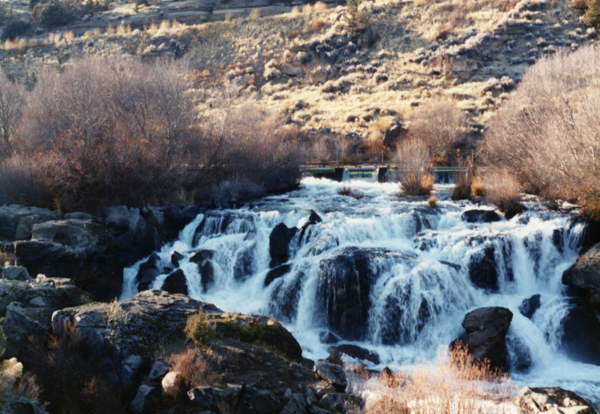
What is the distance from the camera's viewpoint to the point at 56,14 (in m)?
58.3

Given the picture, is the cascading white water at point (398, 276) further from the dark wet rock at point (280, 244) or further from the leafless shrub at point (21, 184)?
the leafless shrub at point (21, 184)

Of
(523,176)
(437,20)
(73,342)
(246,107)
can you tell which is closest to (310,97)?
(437,20)

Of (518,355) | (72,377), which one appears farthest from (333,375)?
(518,355)

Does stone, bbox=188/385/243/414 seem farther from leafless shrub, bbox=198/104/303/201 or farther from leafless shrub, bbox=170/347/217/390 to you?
leafless shrub, bbox=198/104/303/201

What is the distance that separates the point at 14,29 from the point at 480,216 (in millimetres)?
59670

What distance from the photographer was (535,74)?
22.5m

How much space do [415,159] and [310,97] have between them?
24.6 m

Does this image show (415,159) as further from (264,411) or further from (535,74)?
(264,411)

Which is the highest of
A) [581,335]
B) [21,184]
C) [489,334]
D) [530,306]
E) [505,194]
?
[21,184]

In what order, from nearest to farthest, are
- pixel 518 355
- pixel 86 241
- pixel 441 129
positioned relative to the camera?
pixel 518 355
pixel 86 241
pixel 441 129

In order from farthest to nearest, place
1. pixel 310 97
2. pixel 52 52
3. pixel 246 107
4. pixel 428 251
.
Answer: pixel 52 52
pixel 310 97
pixel 246 107
pixel 428 251

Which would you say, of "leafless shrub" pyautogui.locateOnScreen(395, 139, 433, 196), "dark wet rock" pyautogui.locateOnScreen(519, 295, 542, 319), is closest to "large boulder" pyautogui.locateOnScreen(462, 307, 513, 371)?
"dark wet rock" pyautogui.locateOnScreen(519, 295, 542, 319)

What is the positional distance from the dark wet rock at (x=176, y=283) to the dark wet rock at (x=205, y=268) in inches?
26.0

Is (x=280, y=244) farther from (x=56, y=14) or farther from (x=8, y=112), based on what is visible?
(x=56, y=14)
